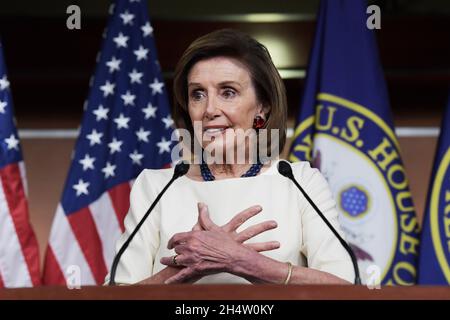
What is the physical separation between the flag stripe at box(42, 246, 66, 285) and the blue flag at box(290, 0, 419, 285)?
3.52ft

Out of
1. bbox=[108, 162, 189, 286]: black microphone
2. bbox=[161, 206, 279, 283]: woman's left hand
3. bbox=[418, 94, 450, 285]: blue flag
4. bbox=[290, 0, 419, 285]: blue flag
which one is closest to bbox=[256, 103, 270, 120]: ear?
bbox=[108, 162, 189, 286]: black microphone

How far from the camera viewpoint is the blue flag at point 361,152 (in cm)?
319

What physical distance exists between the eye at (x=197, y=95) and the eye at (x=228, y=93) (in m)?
0.06

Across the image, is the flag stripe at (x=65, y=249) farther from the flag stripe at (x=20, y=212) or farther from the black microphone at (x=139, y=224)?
the black microphone at (x=139, y=224)

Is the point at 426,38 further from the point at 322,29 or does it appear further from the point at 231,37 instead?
the point at 231,37

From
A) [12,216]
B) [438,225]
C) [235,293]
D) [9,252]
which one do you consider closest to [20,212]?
[12,216]

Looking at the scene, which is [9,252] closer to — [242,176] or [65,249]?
[65,249]

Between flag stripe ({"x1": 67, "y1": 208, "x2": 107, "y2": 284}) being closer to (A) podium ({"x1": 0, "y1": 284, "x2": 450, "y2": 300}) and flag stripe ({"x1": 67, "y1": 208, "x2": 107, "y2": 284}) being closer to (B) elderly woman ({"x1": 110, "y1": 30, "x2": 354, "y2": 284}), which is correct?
(B) elderly woman ({"x1": 110, "y1": 30, "x2": 354, "y2": 284})

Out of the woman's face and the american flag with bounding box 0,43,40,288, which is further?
the american flag with bounding box 0,43,40,288

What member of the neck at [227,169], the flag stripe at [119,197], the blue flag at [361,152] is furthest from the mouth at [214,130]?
the flag stripe at [119,197]

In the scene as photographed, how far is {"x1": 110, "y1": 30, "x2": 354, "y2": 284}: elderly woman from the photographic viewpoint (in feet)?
5.53

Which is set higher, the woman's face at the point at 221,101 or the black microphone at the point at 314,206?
the woman's face at the point at 221,101

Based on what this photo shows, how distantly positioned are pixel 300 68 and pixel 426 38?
64 centimetres

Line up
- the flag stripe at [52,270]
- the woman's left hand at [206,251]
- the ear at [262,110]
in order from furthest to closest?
the flag stripe at [52,270]
the ear at [262,110]
the woman's left hand at [206,251]
